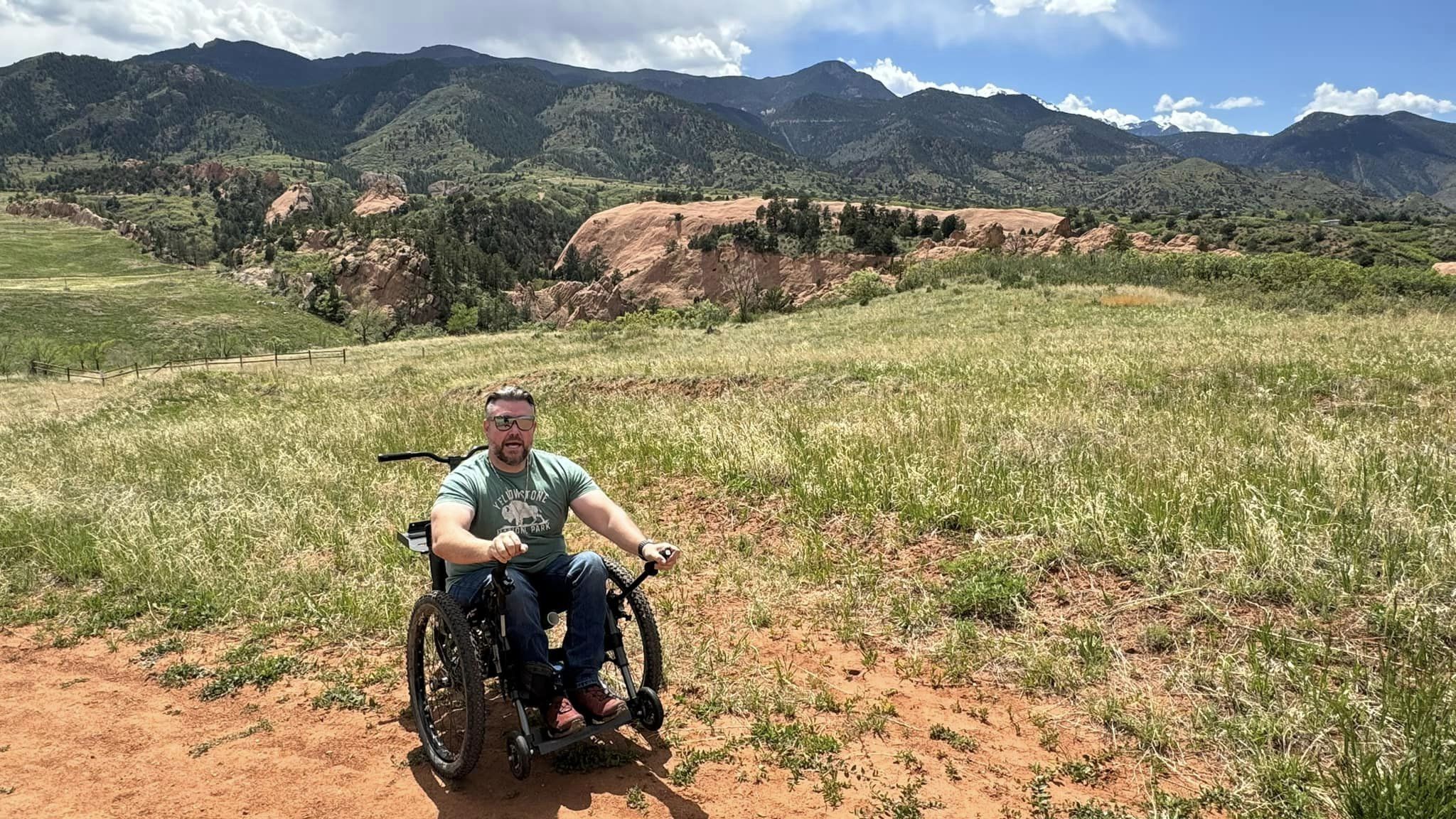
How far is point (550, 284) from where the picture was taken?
87.6 m

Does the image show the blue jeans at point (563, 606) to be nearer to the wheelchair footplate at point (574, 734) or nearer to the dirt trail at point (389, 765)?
the wheelchair footplate at point (574, 734)

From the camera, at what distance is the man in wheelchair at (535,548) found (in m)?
3.58

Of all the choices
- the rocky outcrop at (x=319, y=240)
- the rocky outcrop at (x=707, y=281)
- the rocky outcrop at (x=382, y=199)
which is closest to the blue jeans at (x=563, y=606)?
the rocky outcrop at (x=707, y=281)

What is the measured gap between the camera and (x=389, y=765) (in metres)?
3.83

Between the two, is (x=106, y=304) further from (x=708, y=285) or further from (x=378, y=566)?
(x=378, y=566)

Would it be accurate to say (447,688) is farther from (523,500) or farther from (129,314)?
(129,314)

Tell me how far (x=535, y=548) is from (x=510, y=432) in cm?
68

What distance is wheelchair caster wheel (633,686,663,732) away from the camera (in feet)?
12.1

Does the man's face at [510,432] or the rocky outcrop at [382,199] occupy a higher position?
the rocky outcrop at [382,199]

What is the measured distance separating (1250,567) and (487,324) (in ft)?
263

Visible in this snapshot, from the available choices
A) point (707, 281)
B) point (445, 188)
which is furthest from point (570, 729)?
point (445, 188)

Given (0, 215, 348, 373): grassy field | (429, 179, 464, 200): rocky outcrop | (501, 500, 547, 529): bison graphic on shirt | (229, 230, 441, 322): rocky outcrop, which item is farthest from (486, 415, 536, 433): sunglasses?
(429, 179, 464, 200): rocky outcrop

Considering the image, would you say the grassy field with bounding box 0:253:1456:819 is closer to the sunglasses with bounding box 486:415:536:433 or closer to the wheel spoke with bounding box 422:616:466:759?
the wheel spoke with bounding box 422:616:466:759

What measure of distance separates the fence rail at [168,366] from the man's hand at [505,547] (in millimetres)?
35782
